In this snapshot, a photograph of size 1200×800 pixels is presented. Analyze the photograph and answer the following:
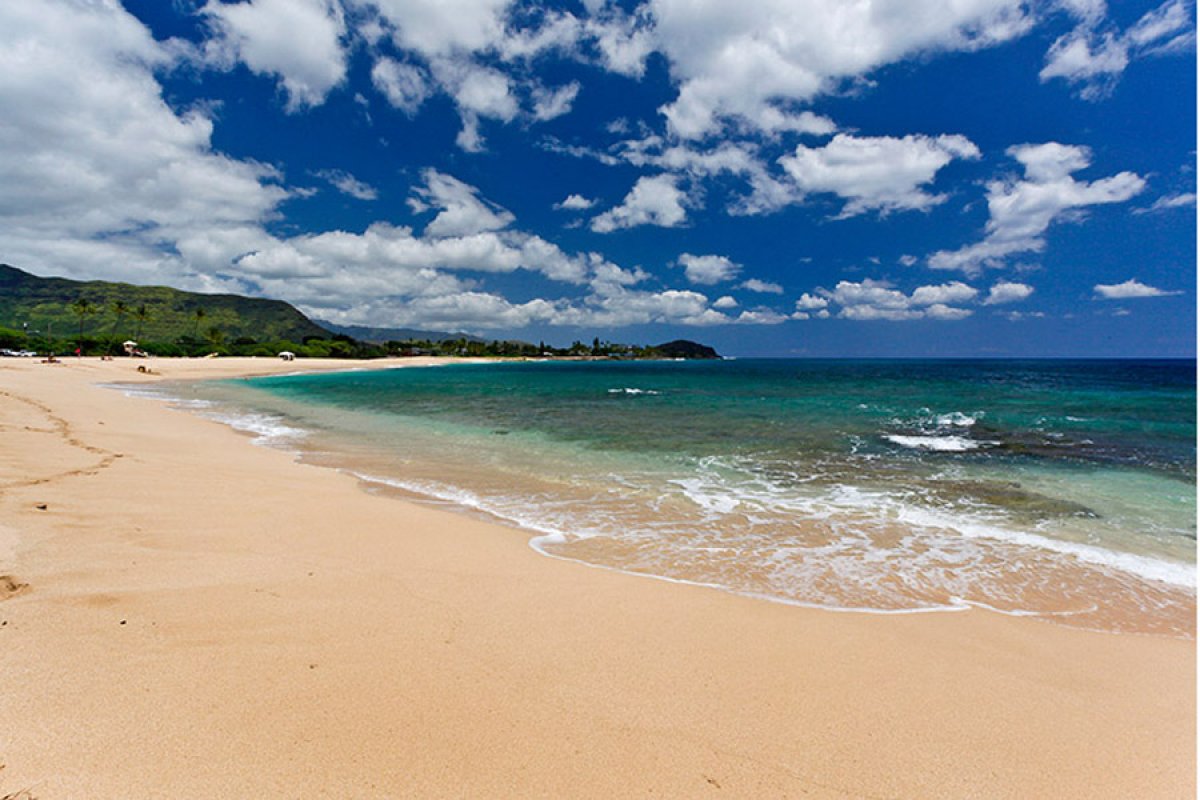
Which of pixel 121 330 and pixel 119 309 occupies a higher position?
pixel 121 330

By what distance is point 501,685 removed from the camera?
11.4 feet

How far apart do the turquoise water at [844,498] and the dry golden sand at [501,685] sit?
105 centimetres

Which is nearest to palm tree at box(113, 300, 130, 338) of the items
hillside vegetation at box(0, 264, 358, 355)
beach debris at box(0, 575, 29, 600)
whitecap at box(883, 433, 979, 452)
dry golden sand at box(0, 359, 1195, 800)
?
hillside vegetation at box(0, 264, 358, 355)

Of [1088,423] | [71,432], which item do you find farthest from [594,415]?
[1088,423]

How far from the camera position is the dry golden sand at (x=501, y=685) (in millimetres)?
2643

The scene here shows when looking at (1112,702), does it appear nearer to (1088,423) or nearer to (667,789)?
(667,789)

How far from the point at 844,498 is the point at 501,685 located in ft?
30.1

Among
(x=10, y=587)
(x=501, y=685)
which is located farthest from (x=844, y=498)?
(x=10, y=587)

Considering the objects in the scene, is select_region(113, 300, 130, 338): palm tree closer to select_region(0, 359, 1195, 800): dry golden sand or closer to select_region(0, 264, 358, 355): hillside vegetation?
select_region(0, 264, 358, 355): hillside vegetation

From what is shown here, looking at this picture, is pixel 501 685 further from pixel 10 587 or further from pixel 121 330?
pixel 121 330

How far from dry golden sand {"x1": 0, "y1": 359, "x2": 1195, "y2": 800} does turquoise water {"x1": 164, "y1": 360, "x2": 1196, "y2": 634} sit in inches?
41.4

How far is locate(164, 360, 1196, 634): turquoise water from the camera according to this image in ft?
20.8

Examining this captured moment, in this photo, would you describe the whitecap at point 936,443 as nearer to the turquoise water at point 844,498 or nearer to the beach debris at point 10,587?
the turquoise water at point 844,498

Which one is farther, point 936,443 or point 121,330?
point 121,330
